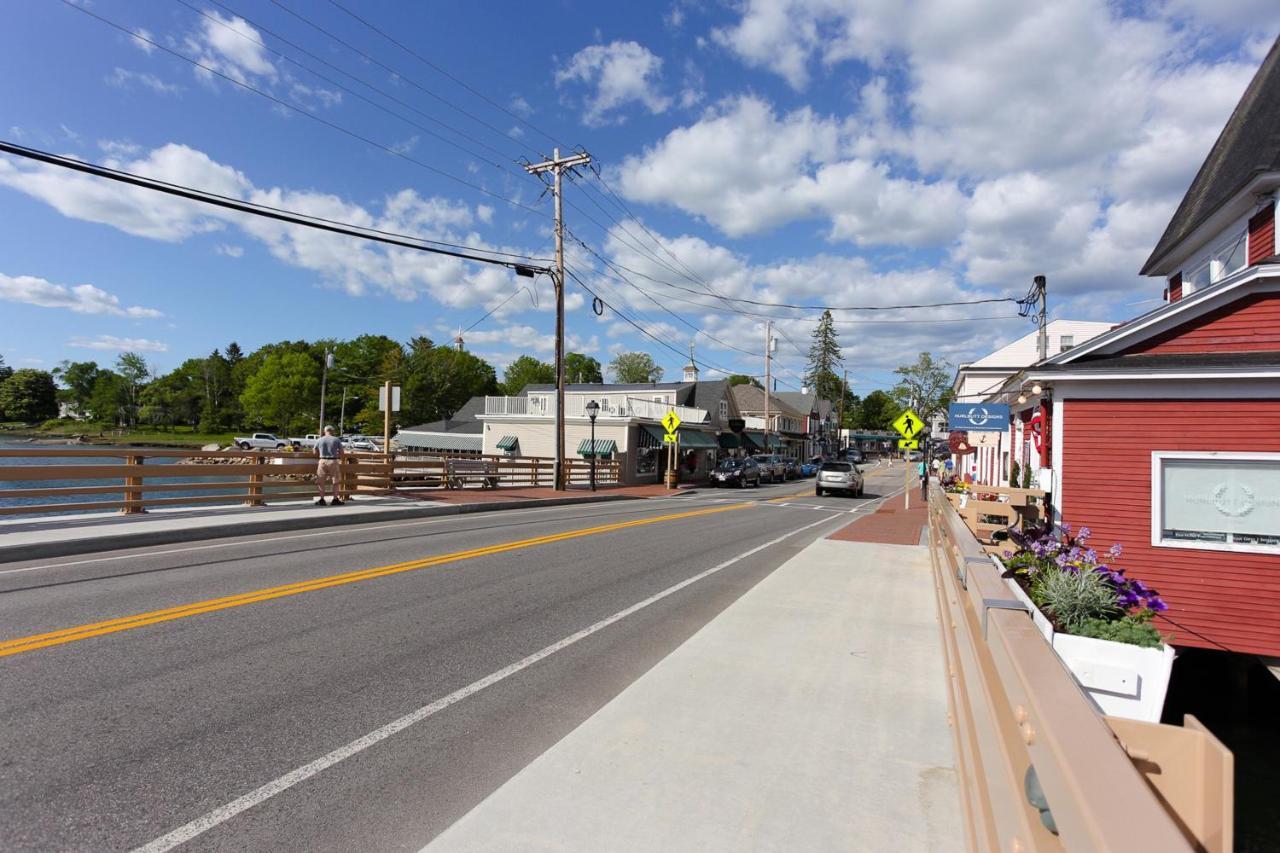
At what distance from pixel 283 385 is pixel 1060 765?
99105mm

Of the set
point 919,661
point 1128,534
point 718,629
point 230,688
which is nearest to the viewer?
point 230,688

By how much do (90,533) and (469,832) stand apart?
11.0 m

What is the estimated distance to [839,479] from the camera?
31.9 metres

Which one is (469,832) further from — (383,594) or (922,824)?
(383,594)

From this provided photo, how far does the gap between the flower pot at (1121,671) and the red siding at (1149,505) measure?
6088 millimetres

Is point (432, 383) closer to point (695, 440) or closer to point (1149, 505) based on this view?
point (695, 440)

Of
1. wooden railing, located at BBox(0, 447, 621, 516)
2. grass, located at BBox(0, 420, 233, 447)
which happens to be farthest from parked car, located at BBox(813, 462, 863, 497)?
grass, located at BBox(0, 420, 233, 447)

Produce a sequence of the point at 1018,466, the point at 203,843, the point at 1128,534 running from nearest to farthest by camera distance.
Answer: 1. the point at 203,843
2. the point at 1128,534
3. the point at 1018,466

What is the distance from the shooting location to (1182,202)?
17.9m

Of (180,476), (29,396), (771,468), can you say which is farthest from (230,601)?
(29,396)

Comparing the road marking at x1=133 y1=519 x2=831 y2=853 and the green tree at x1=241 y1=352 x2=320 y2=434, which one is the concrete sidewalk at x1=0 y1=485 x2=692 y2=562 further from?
the green tree at x1=241 y1=352 x2=320 y2=434

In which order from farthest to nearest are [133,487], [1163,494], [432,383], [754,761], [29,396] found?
[29,396] < [432,383] < [133,487] < [1163,494] < [754,761]

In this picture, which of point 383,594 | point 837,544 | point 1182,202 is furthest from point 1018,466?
point 383,594

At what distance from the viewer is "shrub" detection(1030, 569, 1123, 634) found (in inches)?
200
